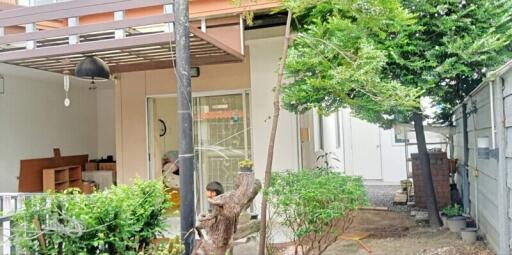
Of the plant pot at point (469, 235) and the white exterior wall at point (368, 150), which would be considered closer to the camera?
the plant pot at point (469, 235)

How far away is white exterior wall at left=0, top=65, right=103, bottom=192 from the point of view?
8.89 metres

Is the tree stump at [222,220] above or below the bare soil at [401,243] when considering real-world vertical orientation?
above

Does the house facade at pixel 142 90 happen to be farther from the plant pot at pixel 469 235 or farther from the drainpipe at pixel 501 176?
the drainpipe at pixel 501 176

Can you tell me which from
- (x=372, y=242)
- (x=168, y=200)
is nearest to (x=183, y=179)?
(x=168, y=200)

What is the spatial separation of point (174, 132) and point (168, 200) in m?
7.09

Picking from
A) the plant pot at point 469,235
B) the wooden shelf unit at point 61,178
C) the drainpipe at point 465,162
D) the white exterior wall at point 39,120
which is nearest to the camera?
the plant pot at point 469,235

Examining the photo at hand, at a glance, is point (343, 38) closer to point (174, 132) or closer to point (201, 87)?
point (201, 87)

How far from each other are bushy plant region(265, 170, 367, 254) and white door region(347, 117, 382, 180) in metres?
9.75

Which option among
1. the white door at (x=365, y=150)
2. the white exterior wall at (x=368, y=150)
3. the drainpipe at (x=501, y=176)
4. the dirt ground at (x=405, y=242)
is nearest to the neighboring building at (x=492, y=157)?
the drainpipe at (x=501, y=176)

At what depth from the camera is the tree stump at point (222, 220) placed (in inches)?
141

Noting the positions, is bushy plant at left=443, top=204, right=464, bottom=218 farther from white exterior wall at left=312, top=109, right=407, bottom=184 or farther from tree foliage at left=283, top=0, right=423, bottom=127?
white exterior wall at left=312, top=109, right=407, bottom=184

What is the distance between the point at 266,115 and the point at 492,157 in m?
3.14

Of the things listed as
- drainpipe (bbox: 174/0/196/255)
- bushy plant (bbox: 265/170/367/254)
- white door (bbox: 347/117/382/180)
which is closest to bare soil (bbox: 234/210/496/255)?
bushy plant (bbox: 265/170/367/254)

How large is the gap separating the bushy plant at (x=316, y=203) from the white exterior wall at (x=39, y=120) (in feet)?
22.8
